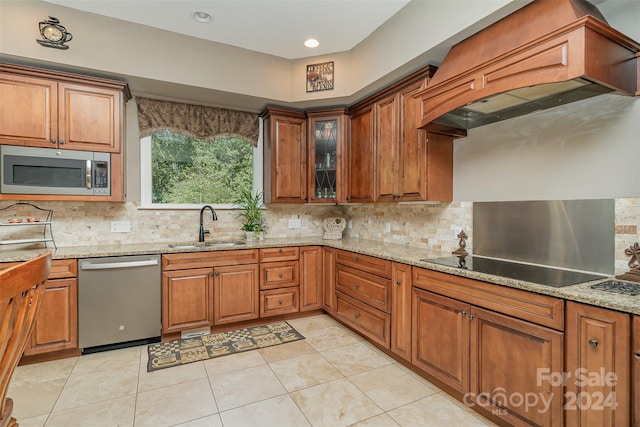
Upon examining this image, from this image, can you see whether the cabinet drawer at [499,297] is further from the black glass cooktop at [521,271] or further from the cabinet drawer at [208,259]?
the cabinet drawer at [208,259]

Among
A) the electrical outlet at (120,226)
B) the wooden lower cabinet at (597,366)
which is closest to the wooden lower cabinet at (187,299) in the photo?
the electrical outlet at (120,226)

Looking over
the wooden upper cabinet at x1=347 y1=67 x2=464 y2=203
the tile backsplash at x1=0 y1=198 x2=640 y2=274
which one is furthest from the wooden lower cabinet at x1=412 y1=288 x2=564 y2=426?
the wooden upper cabinet at x1=347 y1=67 x2=464 y2=203

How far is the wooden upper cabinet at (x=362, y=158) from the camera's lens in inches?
132

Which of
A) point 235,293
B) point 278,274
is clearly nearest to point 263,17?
point 278,274

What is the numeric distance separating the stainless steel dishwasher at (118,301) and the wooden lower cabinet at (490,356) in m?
2.34

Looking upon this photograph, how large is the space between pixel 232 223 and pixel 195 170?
76cm

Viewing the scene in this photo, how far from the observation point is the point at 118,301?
281 centimetres

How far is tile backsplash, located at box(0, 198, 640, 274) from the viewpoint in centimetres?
290

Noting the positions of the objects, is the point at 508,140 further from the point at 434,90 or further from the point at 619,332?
the point at 619,332

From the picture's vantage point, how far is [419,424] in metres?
1.89

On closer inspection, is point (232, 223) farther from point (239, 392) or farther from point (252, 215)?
point (239, 392)

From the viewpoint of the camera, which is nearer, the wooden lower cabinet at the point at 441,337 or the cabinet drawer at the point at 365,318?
the wooden lower cabinet at the point at 441,337

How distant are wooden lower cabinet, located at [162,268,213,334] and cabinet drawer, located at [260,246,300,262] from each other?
0.56 metres

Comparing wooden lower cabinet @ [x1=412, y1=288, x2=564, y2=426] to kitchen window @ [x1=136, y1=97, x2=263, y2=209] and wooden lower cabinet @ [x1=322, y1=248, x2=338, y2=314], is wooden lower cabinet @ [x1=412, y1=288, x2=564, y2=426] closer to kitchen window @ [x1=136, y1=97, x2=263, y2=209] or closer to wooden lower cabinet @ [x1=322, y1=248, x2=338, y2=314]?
wooden lower cabinet @ [x1=322, y1=248, x2=338, y2=314]
